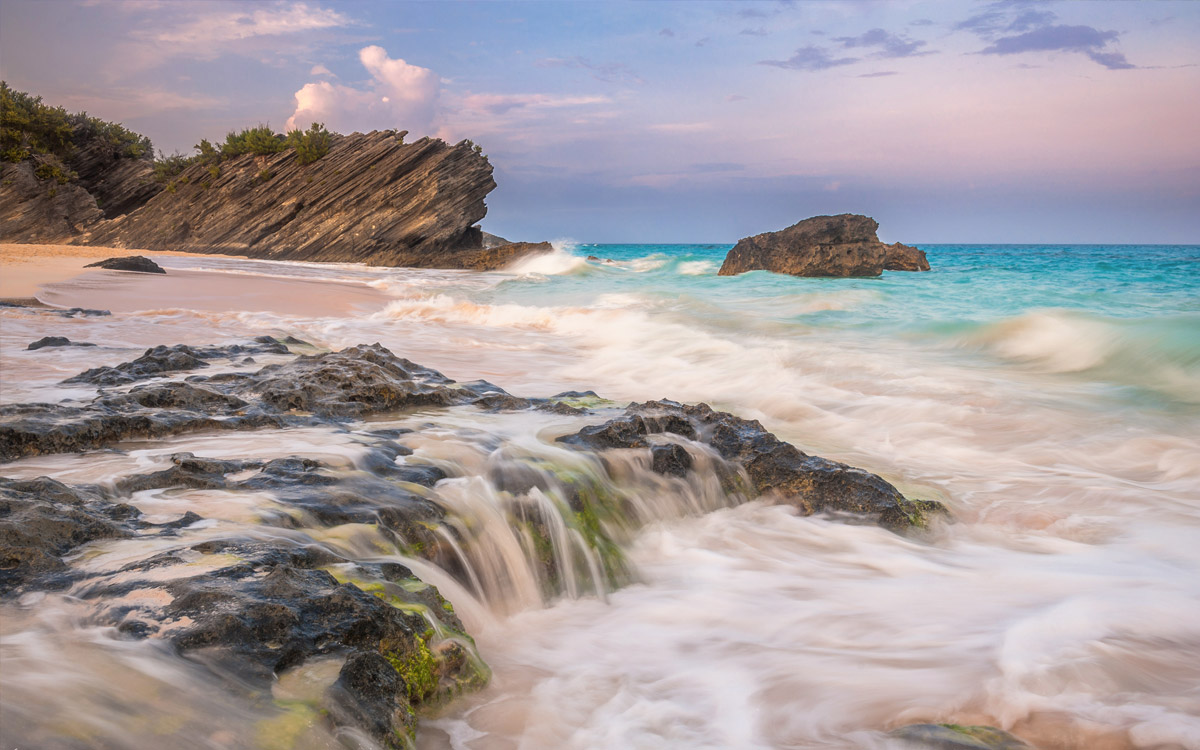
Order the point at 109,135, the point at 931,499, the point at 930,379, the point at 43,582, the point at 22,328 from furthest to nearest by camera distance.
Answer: the point at 109,135, the point at 930,379, the point at 22,328, the point at 931,499, the point at 43,582

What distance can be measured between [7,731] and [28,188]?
39014 mm

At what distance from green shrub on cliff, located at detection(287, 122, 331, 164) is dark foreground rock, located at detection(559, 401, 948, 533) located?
3376 centimetres

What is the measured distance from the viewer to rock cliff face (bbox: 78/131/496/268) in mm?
31266

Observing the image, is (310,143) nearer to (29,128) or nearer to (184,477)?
(29,128)

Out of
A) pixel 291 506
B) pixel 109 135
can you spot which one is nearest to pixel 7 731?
pixel 291 506

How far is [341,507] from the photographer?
2771 millimetres

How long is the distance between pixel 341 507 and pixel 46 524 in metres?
0.90

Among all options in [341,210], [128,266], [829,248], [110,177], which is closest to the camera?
[128,266]

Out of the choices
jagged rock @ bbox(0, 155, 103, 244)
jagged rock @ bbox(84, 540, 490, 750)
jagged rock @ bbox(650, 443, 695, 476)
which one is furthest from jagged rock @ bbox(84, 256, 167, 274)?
jagged rock @ bbox(0, 155, 103, 244)

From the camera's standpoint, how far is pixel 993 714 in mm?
2133

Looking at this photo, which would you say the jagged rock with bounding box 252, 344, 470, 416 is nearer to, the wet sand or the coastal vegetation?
the wet sand

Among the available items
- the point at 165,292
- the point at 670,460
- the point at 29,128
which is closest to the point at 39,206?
the point at 29,128

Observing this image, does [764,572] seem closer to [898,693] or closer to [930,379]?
[898,693]

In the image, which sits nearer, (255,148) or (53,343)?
(53,343)
